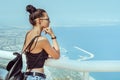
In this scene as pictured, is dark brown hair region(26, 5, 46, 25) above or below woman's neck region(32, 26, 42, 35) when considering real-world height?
above

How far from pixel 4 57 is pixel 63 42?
5156mm

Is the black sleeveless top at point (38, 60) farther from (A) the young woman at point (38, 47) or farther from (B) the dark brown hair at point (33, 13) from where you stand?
(B) the dark brown hair at point (33, 13)

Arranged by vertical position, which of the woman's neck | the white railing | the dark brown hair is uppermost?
the dark brown hair

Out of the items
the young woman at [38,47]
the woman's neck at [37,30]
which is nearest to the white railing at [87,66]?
the young woman at [38,47]

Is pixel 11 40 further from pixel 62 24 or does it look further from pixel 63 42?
pixel 62 24

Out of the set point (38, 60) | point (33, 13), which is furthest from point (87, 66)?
point (33, 13)

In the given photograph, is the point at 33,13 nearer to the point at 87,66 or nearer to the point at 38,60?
the point at 38,60

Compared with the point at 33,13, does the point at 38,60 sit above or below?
below

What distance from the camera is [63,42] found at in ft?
22.3

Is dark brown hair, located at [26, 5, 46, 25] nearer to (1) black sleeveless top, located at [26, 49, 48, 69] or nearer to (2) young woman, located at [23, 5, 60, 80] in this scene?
(2) young woman, located at [23, 5, 60, 80]

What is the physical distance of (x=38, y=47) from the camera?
53.1 inches

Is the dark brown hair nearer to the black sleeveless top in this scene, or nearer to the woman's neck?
the woman's neck

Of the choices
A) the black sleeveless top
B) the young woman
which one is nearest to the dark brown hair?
the young woman

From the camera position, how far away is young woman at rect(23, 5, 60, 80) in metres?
1.35
